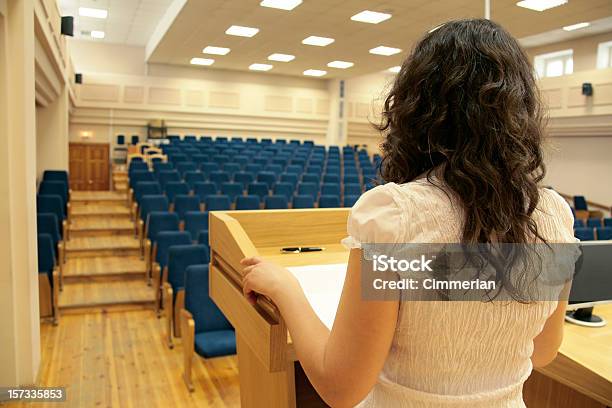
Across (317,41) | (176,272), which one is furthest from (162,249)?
(317,41)

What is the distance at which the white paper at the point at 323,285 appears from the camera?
0.63 m

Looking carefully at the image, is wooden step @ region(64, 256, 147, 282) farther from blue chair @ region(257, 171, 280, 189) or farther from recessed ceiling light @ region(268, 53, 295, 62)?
recessed ceiling light @ region(268, 53, 295, 62)

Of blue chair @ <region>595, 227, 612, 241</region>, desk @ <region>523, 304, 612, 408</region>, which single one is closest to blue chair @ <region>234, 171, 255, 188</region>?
blue chair @ <region>595, 227, 612, 241</region>

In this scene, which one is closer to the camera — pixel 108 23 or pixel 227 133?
pixel 108 23

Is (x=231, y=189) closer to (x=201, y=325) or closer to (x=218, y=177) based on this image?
(x=218, y=177)

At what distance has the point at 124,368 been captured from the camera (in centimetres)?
246

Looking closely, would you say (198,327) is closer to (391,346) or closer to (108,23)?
(391,346)

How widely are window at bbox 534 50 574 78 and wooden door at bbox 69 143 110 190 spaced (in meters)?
7.21

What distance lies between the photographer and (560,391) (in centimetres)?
113

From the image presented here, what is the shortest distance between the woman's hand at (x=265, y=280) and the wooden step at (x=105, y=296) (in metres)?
2.94

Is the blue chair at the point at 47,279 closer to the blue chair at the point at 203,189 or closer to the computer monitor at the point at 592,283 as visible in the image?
the blue chair at the point at 203,189

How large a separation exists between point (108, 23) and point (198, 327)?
670 cm

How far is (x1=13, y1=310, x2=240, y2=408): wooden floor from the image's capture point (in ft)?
7.21

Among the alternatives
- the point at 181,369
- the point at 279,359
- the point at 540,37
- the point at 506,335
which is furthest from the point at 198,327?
the point at 540,37
